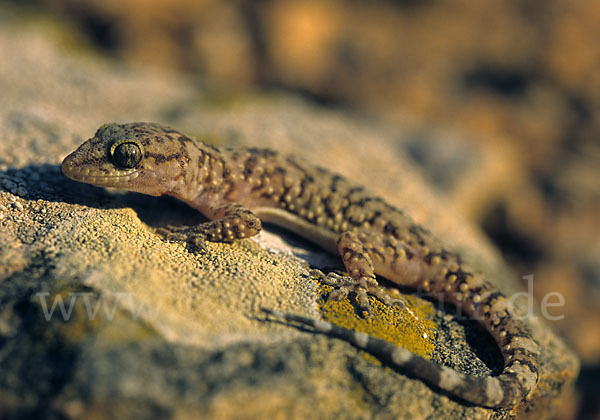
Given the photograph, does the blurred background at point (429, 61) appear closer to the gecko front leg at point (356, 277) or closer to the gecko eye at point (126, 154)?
the gecko front leg at point (356, 277)

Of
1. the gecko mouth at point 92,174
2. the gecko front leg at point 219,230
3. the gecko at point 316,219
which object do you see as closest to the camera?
the gecko at point 316,219

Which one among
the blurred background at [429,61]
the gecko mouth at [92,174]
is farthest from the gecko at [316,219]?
the blurred background at [429,61]

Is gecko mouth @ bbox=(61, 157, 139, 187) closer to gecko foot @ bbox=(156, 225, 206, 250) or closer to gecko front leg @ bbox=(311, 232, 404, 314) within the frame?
gecko foot @ bbox=(156, 225, 206, 250)

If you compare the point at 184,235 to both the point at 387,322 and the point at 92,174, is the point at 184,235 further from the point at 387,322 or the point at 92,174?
the point at 387,322

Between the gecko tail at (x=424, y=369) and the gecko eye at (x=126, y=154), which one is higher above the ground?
the gecko eye at (x=126, y=154)

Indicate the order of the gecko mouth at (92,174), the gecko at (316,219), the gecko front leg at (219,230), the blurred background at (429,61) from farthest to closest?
the blurred background at (429,61), the gecko front leg at (219,230), the gecko mouth at (92,174), the gecko at (316,219)

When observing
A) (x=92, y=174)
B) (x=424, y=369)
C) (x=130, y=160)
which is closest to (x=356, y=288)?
(x=424, y=369)

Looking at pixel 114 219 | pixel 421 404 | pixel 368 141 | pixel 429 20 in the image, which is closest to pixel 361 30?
pixel 429 20
